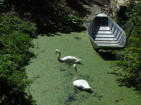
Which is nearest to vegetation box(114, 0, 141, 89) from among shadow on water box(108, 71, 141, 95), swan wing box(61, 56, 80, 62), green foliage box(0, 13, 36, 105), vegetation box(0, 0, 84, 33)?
shadow on water box(108, 71, 141, 95)

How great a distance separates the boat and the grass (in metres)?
0.33

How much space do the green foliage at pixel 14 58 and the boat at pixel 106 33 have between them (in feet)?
5.92

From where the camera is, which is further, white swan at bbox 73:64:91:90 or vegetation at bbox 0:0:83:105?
white swan at bbox 73:64:91:90

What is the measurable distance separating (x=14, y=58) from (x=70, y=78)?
50.8 inches

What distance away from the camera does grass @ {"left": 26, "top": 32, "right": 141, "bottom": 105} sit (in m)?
4.72

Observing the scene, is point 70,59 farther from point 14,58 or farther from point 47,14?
point 47,14

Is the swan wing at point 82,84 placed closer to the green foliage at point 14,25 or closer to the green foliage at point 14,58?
the green foliage at point 14,58

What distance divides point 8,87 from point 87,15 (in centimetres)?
615

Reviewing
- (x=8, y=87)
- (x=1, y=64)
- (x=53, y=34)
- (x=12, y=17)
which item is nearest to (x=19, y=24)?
(x=12, y=17)

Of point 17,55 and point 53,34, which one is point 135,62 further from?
point 53,34

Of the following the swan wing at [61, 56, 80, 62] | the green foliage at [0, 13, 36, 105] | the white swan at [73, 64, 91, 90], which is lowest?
the white swan at [73, 64, 91, 90]

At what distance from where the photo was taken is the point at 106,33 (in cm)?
764

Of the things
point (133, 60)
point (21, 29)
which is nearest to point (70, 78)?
point (133, 60)

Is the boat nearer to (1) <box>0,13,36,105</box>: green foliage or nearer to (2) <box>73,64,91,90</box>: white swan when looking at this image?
(2) <box>73,64,91,90</box>: white swan
